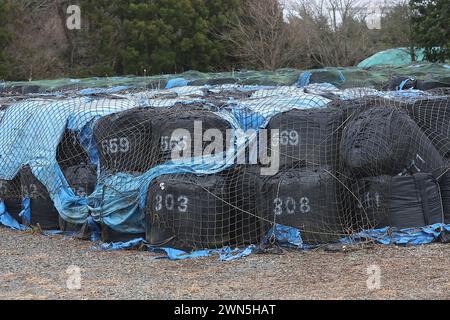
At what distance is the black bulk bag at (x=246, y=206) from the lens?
25.7 feet

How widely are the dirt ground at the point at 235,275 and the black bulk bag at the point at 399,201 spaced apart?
0.38m

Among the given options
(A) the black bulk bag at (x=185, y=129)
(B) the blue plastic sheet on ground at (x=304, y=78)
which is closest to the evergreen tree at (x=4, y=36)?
(B) the blue plastic sheet on ground at (x=304, y=78)

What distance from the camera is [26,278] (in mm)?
7039

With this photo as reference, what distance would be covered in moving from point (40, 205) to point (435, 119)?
17.0 ft

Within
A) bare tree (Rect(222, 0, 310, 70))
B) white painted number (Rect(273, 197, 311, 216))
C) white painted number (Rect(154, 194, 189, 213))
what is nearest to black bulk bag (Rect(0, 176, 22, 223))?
white painted number (Rect(154, 194, 189, 213))

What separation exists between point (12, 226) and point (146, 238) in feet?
8.82

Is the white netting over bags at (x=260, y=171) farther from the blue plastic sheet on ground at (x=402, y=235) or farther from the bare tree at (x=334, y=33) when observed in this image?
the bare tree at (x=334, y=33)

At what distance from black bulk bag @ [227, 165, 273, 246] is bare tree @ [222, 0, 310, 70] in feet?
86.5

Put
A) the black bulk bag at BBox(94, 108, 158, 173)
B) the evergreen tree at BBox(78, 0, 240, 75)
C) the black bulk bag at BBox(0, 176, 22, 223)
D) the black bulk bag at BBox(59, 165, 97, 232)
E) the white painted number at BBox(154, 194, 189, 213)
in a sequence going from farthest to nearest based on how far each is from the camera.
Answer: the evergreen tree at BBox(78, 0, 240, 75) < the black bulk bag at BBox(0, 176, 22, 223) < the black bulk bag at BBox(59, 165, 97, 232) < the black bulk bag at BBox(94, 108, 158, 173) < the white painted number at BBox(154, 194, 189, 213)

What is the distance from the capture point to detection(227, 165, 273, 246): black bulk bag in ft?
25.7

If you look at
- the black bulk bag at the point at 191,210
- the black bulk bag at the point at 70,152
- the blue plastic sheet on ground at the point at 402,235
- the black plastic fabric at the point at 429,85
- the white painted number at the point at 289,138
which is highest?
the black plastic fabric at the point at 429,85

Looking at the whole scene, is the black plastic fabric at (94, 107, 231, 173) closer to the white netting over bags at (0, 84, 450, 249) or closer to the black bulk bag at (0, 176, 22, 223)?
the white netting over bags at (0, 84, 450, 249)

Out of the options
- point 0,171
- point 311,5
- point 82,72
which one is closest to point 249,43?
point 311,5

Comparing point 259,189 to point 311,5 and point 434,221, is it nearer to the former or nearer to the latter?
point 434,221
